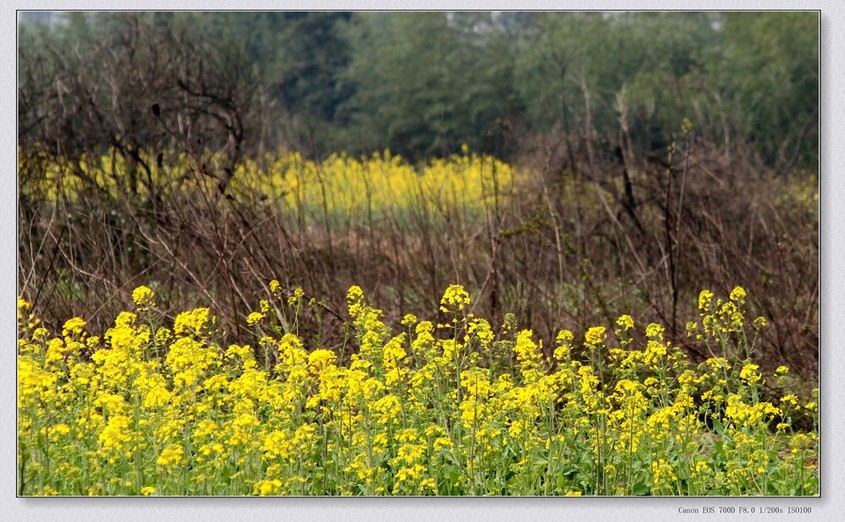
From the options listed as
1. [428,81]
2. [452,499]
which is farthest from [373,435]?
[428,81]

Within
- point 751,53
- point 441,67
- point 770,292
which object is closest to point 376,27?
point 441,67

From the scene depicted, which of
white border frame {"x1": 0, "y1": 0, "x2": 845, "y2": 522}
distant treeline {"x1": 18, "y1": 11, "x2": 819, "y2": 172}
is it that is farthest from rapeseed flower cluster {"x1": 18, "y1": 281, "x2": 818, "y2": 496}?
distant treeline {"x1": 18, "y1": 11, "x2": 819, "y2": 172}

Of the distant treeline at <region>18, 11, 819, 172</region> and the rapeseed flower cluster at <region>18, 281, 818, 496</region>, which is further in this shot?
the distant treeline at <region>18, 11, 819, 172</region>

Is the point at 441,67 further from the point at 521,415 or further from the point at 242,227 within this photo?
the point at 521,415

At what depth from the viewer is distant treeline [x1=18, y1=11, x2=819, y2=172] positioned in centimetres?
683

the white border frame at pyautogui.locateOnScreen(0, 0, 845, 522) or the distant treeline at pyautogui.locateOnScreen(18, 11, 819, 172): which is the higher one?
the distant treeline at pyautogui.locateOnScreen(18, 11, 819, 172)

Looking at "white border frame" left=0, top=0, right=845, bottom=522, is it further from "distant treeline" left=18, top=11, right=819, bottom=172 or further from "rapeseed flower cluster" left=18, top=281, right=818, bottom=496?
"distant treeline" left=18, top=11, right=819, bottom=172

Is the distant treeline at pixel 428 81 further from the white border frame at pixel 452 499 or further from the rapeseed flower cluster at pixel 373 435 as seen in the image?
the rapeseed flower cluster at pixel 373 435

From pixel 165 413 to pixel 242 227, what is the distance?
1.83 metres

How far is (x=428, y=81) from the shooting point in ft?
69.6

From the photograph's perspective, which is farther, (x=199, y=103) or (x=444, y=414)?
(x=199, y=103)

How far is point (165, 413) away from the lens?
3.80 m

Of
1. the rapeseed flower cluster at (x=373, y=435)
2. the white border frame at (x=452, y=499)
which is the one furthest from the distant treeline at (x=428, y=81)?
the rapeseed flower cluster at (x=373, y=435)

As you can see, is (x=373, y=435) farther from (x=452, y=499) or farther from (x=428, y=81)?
(x=428, y=81)
